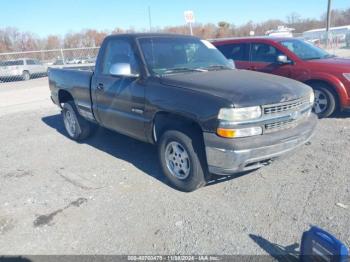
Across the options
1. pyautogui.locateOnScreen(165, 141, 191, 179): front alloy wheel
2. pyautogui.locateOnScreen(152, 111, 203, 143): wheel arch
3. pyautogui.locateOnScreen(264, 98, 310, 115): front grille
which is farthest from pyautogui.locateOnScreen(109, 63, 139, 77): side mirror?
pyautogui.locateOnScreen(264, 98, 310, 115): front grille

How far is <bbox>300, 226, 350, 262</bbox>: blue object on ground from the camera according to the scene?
86.1 inches

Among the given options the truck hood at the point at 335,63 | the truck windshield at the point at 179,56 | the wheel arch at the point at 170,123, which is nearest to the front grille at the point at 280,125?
the wheel arch at the point at 170,123

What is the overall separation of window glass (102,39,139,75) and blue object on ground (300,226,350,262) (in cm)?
281

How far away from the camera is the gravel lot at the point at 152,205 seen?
9.78 feet

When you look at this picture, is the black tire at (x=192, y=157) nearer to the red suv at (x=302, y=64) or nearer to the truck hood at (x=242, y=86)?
the truck hood at (x=242, y=86)

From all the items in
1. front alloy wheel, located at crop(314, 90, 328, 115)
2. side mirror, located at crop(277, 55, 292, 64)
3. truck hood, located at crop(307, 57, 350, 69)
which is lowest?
front alloy wheel, located at crop(314, 90, 328, 115)

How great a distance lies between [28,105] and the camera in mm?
10953

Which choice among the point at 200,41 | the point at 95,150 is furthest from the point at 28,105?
the point at 200,41

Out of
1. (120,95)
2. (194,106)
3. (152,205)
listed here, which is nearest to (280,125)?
(194,106)

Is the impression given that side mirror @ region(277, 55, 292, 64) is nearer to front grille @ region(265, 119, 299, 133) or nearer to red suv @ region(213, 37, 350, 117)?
red suv @ region(213, 37, 350, 117)

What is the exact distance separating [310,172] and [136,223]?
8.04 ft

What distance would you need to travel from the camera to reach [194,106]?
341 cm

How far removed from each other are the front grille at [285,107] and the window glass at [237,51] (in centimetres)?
417

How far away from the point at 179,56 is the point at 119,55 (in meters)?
0.91
